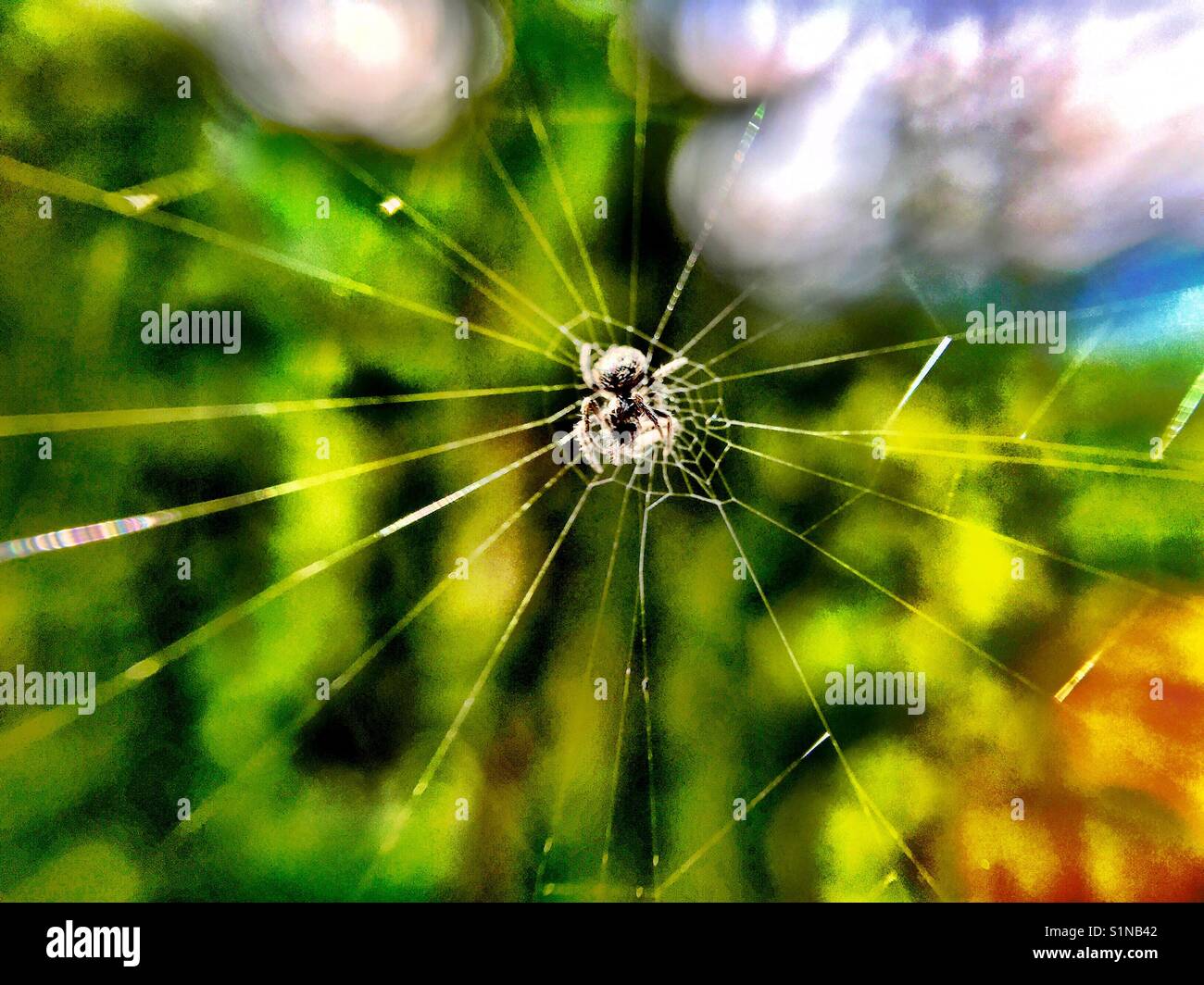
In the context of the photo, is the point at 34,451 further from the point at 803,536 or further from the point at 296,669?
the point at 803,536

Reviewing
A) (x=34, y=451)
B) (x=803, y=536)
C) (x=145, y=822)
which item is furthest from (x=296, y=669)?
(x=803, y=536)

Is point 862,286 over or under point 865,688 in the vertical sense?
over
